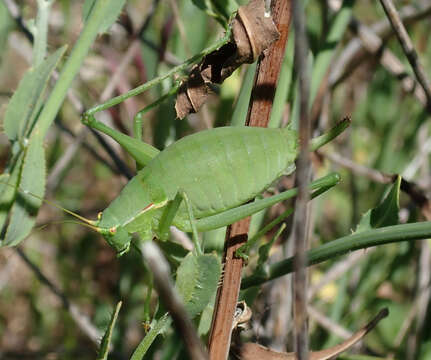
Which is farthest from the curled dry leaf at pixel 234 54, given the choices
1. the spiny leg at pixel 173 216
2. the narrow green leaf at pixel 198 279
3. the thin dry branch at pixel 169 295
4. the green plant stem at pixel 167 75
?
the thin dry branch at pixel 169 295

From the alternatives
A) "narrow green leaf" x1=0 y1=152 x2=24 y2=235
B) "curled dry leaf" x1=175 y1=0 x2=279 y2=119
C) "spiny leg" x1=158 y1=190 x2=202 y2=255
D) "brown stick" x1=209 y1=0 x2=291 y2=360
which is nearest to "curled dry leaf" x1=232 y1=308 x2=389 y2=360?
"brown stick" x1=209 y1=0 x2=291 y2=360

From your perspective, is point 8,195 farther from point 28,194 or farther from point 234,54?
point 234,54

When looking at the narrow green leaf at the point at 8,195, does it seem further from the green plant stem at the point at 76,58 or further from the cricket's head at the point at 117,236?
the cricket's head at the point at 117,236

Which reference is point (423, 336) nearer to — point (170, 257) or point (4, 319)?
point (170, 257)

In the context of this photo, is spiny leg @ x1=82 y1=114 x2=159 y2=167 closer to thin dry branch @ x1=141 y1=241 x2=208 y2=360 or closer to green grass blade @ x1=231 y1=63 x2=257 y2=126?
green grass blade @ x1=231 y1=63 x2=257 y2=126

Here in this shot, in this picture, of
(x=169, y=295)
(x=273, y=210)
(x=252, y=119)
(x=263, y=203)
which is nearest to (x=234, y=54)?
(x=252, y=119)

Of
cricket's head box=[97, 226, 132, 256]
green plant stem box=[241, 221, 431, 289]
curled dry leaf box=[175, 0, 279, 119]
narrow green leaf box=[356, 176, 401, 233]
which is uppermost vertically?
curled dry leaf box=[175, 0, 279, 119]

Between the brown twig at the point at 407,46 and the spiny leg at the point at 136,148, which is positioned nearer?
the spiny leg at the point at 136,148

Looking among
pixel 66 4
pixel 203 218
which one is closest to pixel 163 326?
pixel 203 218
